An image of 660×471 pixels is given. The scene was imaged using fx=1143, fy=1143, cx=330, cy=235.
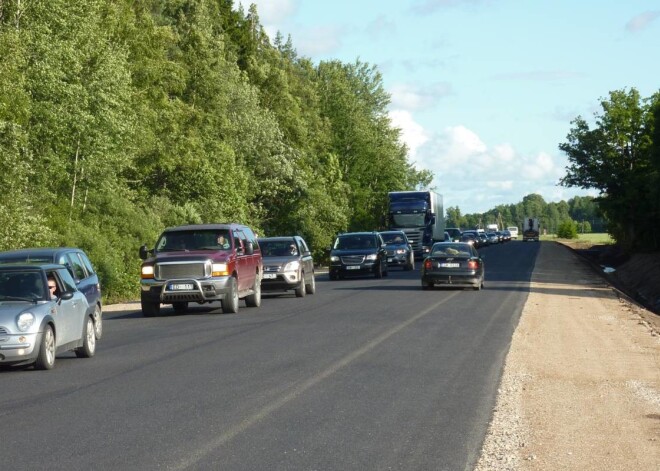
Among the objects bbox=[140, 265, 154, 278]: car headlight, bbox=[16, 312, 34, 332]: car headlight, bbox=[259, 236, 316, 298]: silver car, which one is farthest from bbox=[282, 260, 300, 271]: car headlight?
bbox=[16, 312, 34, 332]: car headlight

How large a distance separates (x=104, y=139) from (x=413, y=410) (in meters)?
28.1

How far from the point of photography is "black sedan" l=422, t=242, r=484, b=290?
35.4 metres

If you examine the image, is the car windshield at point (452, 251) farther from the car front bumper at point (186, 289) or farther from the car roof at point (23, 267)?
the car roof at point (23, 267)

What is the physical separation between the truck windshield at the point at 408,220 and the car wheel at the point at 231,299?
37706 millimetres

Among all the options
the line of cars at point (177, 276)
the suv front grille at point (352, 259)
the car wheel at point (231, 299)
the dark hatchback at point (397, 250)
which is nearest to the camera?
the line of cars at point (177, 276)

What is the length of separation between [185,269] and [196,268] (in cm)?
26

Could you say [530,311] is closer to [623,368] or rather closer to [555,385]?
[623,368]

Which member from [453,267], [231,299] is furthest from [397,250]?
[231,299]

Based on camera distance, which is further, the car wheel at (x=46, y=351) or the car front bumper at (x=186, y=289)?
the car front bumper at (x=186, y=289)

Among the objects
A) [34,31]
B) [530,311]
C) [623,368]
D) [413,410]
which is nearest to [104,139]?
[34,31]

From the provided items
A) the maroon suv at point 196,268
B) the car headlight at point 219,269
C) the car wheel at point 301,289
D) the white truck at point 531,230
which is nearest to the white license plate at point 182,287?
the maroon suv at point 196,268

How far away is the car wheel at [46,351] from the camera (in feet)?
50.5

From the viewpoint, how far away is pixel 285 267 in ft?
109

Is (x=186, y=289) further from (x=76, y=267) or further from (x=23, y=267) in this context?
(x=23, y=267)
